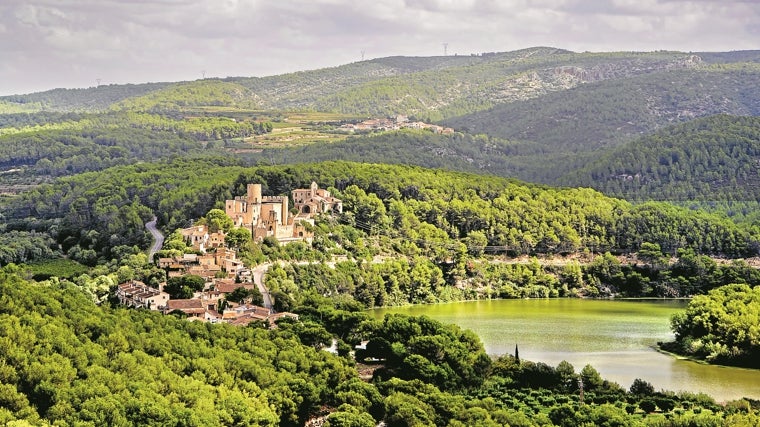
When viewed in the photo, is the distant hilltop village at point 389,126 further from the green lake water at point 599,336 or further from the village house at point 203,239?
the village house at point 203,239

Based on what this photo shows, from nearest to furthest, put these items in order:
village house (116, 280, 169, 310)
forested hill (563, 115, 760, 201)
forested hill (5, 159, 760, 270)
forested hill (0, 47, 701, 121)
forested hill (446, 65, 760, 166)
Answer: village house (116, 280, 169, 310), forested hill (5, 159, 760, 270), forested hill (563, 115, 760, 201), forested hill (446, 65, 760, 166), forested hill (0, 47, 701, 121)

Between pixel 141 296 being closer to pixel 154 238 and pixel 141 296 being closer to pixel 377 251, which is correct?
pixel 154 238

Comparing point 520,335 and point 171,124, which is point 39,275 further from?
point 171,124

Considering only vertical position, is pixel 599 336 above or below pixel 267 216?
below

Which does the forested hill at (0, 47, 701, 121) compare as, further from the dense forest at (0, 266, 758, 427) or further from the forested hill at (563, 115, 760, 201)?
the dense forest at (0, 266, 758, 427)

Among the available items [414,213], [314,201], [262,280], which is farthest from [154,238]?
[414,213]

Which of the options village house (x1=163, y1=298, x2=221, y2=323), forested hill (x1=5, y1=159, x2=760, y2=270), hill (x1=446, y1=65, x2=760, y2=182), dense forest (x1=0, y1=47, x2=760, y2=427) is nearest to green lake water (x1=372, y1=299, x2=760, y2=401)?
dense forest (x1=0, y1=47, x2=760, y2=427)
